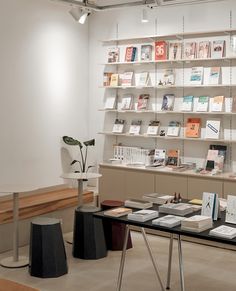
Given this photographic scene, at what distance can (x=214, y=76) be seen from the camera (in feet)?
19.3

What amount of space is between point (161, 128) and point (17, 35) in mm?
2242

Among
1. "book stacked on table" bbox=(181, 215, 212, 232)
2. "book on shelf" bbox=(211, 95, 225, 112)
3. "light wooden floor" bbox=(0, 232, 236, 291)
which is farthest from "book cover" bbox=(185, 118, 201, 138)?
"book stacked on table" bbox=(181, 215, 212, 232)

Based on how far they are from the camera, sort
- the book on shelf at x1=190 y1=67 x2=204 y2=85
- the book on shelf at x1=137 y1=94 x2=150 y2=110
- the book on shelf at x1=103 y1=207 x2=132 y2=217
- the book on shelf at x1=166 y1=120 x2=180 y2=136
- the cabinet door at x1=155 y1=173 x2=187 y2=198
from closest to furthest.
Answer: the book on shelf at x1=103 y1=207 x2=132 y2=217
the cabinet door at x1=155 y1=173 x2=187 y2=198
the book on shelf at x1=190 y1=67 x2=204 y2=85
the book on shelf at x1=166 y1=120 x2=180 y2=136
the book on shelf at x1=137 y1=94 x2=150 y2=110

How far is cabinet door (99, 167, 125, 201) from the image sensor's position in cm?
635

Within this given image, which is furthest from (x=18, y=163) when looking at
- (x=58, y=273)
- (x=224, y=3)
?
(x=224, y=3)

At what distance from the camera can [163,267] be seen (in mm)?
4871

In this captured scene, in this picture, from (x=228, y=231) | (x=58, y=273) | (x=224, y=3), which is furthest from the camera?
(x=224, y=3)

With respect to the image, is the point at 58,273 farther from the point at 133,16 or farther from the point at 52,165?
the point at 133,16

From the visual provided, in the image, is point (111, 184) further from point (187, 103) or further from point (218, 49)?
point (218, 49)

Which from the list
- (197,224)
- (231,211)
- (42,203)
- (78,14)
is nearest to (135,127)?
(78,14)

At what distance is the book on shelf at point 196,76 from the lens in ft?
19.7

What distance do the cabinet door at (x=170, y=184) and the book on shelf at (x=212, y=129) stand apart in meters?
0.64

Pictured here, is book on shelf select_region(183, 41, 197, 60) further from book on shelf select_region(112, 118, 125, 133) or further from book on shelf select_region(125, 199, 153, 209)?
book on shelf select_region(125, 199, 153, 209)

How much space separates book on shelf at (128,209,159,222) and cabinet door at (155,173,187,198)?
6.65 ft
